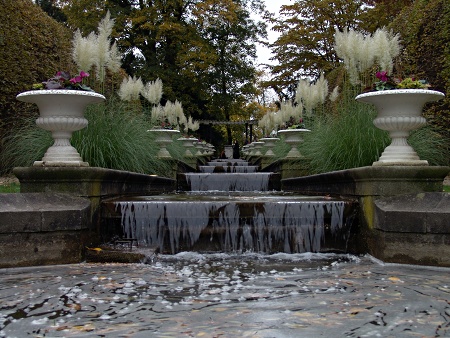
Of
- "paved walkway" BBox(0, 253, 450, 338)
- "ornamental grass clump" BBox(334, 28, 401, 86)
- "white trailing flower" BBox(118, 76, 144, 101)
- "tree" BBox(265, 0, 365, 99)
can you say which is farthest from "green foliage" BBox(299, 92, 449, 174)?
"tree" BBox(265, 0, 365, 99)

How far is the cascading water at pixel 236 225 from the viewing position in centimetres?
487

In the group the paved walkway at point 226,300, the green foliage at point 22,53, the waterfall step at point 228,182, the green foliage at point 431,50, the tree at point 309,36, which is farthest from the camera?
the tree at point 309,36

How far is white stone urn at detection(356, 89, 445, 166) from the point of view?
477 cm

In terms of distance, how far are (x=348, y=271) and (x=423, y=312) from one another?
1243 millimetres

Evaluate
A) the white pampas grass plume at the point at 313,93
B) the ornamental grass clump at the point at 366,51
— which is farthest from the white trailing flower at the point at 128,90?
the ornamental grass clump at the point at 366,51

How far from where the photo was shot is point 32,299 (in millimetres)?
2959

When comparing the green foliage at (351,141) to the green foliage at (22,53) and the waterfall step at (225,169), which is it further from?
the green foliage at (22,53)

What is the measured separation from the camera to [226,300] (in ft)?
9.61

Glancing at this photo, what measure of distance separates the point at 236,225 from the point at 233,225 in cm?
3

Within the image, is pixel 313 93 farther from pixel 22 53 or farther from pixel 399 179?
pixel 22 53

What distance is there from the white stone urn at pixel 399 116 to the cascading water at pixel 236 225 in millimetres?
736

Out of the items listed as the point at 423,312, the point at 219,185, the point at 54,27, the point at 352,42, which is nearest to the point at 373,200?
the point at 423,312

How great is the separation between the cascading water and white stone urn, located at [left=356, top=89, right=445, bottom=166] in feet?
2.42

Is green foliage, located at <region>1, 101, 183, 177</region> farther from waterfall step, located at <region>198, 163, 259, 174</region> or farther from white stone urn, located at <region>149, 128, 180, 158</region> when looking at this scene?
waterfall step, located at <region>198, 163, 259, 174</region>
